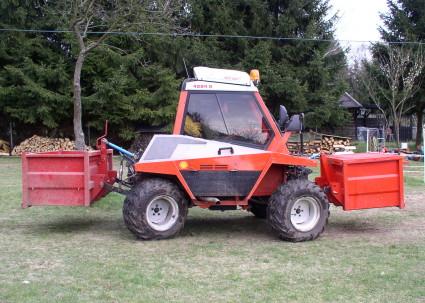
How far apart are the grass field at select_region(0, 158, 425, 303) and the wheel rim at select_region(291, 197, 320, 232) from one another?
0.27m

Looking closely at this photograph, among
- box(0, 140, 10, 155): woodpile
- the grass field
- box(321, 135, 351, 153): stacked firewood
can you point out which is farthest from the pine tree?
the grass field

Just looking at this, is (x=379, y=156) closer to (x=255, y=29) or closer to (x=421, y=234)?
(x=421, y=234)

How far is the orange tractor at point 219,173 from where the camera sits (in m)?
7.67

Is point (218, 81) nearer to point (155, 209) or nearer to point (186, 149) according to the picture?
point (186, 149)

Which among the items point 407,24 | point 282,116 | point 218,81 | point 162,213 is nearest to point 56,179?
point 162,213

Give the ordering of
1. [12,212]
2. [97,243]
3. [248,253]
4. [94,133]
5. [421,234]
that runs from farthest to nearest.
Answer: [94,133]
[12,212]
[421,234]
[97,243]
[248,253]

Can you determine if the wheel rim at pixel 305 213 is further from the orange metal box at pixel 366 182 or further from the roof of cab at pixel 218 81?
the roof of cab at pixel 218 81

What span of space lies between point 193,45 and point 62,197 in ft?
62.8

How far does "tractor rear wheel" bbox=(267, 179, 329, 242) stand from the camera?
7660 millimetres

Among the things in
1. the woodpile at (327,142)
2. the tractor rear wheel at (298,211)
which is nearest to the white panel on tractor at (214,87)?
the tractor rear wheel at (298,211)

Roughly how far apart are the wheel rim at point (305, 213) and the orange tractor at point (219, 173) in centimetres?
1

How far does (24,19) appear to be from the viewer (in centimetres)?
2469

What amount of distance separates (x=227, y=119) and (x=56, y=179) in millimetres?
2529

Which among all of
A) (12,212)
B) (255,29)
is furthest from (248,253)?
(255,29)
